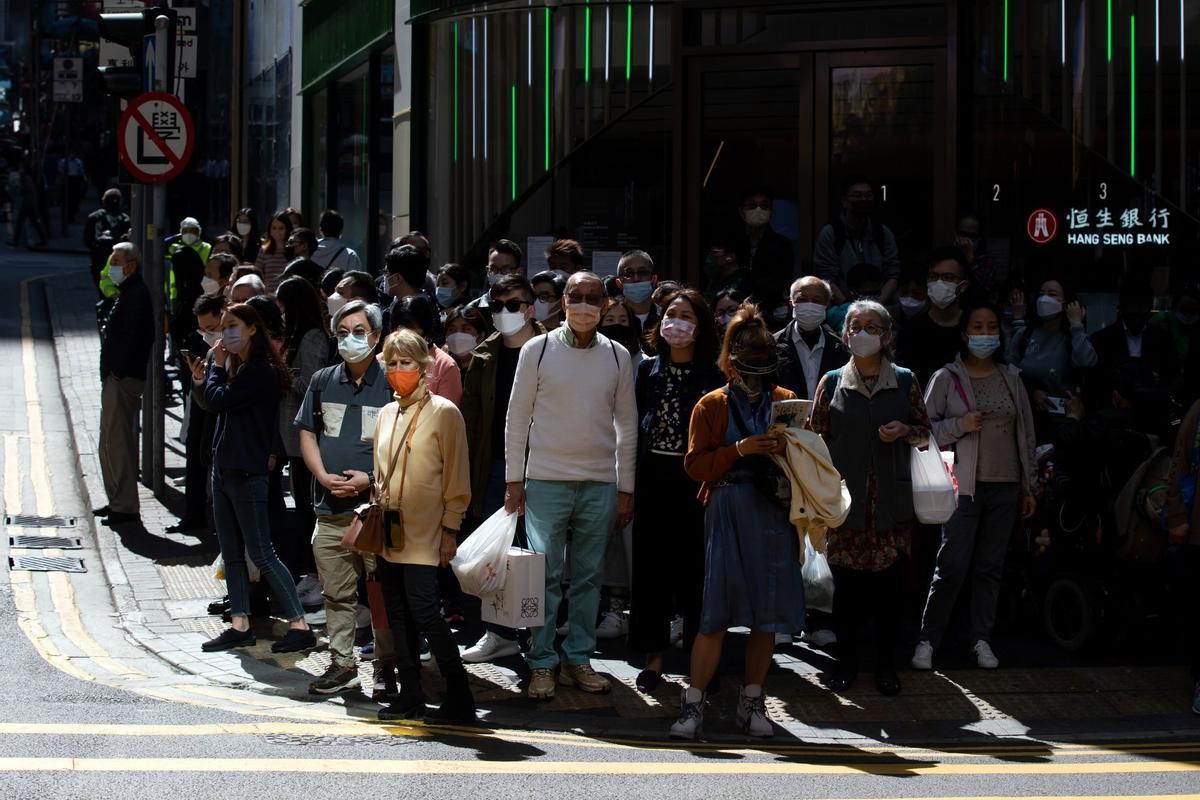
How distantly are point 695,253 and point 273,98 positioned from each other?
11678 millimetres

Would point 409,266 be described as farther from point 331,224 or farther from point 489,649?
point 331,224

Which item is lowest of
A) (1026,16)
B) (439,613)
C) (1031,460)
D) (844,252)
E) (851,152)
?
(439,613)

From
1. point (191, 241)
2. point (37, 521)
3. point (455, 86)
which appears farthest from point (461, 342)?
point (191, 241)

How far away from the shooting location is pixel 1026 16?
1267 centimetres

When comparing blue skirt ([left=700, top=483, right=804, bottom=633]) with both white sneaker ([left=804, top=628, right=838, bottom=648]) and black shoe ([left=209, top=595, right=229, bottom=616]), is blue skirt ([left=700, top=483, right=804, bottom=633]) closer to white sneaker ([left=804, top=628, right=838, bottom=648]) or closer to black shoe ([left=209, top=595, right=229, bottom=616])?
white sneaker ([left=804, top=628, right=838, bottom=648])

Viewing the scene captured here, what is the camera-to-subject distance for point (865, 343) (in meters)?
8.56

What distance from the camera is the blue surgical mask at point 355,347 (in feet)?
28.2

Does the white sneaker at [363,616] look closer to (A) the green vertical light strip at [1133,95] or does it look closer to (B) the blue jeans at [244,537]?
(B) the blue jeans at [244,537]

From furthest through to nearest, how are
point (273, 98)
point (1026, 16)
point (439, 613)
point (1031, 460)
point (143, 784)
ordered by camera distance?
point (273, 98) → point (1026, 16) → point (1031, 460) → point (439, 613) → point (143, 784)

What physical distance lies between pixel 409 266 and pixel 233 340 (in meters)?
1.36

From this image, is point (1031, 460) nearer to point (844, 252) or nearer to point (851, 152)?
point (844, 252)

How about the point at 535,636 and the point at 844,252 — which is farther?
the point at 844,252

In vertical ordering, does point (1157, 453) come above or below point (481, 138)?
→ below

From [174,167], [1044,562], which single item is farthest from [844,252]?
[174,167]
